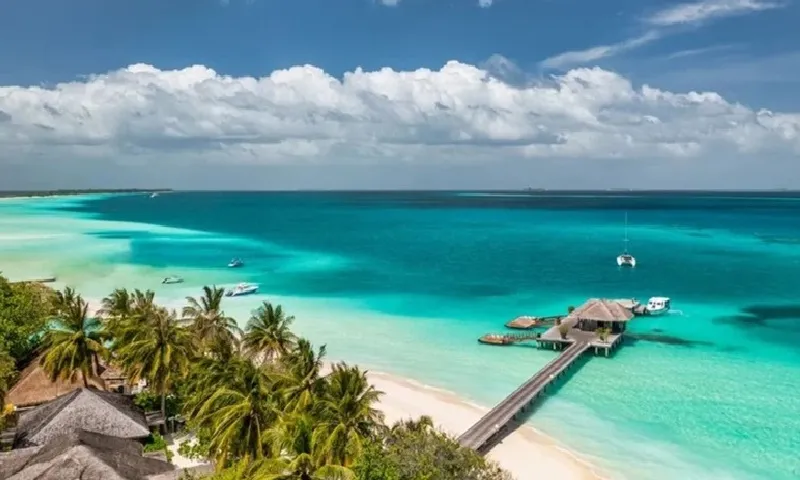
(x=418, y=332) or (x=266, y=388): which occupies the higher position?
(x=266, y=388)

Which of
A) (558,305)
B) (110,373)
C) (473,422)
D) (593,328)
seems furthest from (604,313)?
(110,373)

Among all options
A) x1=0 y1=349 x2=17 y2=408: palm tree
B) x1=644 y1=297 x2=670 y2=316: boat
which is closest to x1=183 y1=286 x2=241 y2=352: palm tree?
x1=0 y1=349 x2=17 y2=408: palm tree

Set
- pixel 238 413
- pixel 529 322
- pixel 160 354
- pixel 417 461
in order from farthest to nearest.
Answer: pixel 529 322 → pixel 160 354 → pixel 238 413 → pixel 417 461

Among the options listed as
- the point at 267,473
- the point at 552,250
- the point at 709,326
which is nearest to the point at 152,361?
the point at 267,473

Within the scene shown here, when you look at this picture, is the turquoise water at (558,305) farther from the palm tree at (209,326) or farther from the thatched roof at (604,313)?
the palm tree at (209,326)

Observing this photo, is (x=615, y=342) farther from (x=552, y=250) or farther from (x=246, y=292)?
(x=552, y=250)

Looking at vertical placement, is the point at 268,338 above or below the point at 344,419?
above

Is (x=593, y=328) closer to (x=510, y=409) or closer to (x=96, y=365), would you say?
(x=510, y=409)
